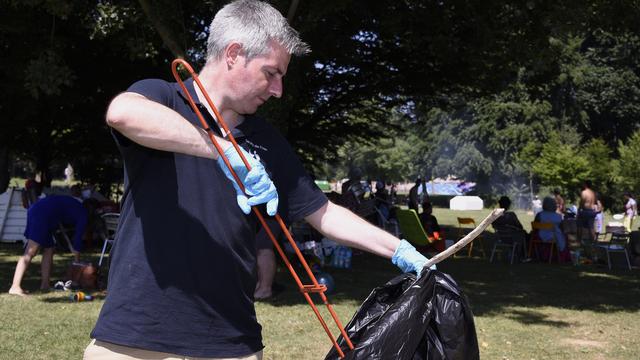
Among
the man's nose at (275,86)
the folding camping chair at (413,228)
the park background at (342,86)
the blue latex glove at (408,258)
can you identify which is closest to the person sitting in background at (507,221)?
the park background at (342,86)

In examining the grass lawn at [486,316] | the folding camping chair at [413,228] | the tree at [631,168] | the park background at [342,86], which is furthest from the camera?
the tree at [631,168]

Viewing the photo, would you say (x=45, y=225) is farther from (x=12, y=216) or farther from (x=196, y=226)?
(x=12, y=216)

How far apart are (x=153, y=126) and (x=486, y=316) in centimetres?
711

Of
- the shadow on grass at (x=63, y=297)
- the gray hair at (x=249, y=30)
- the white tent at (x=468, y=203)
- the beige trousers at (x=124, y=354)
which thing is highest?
the gray hair at (x=249, y=30)

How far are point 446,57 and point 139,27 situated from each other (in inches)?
203

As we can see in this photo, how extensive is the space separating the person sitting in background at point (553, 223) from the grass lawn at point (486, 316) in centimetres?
193

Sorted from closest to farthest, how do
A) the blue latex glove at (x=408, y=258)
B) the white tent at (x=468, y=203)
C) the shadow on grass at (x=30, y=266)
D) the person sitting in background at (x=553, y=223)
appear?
the blue latex glove at (x=408, y=258), the shadow on grass at (x=30, y=266), the person sitting in background at (x=553, y=223), the white tent at (x=468, y=203)

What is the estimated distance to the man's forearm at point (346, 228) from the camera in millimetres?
2643

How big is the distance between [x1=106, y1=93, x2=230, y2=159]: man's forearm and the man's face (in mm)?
308

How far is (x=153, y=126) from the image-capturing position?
198 cm

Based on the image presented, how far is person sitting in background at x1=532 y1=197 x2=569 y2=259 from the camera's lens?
14523 millimetres

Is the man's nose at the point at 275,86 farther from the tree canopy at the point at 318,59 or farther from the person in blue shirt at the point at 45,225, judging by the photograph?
the tree canopy at the point at 318,59

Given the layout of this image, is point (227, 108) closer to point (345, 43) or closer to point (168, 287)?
point (168, 287)

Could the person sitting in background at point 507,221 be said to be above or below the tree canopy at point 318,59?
below
